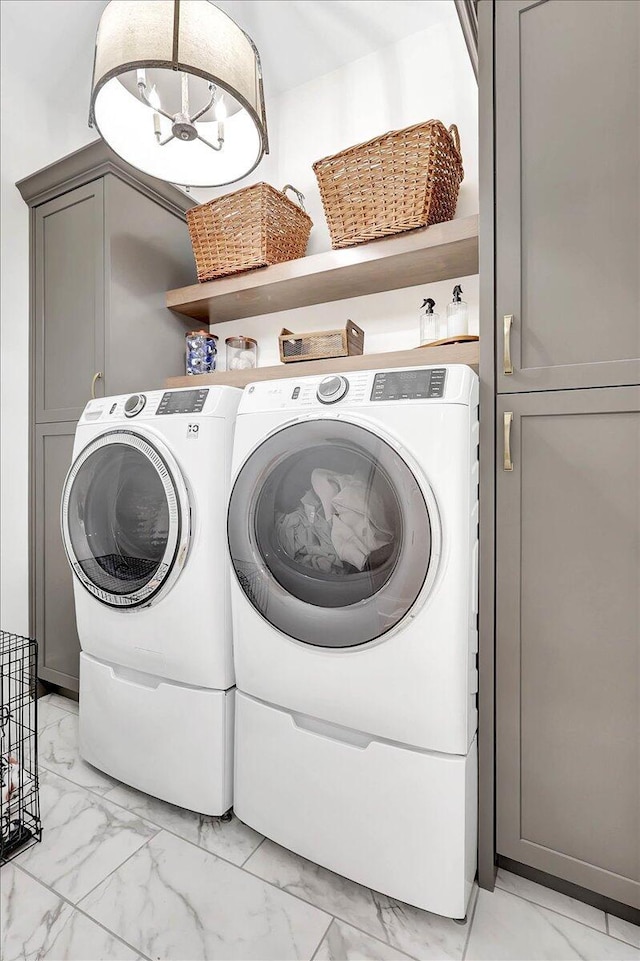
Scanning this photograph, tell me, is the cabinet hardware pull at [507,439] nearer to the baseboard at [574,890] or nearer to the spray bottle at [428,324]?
A: the spray bottle at [428,324]

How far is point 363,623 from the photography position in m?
1.17

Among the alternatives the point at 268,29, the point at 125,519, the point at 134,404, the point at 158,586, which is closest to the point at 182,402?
the point at 134,404

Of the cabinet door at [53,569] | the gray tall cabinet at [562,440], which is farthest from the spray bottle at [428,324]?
the cabinet door at [53,569]

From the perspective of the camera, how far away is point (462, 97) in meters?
1.96

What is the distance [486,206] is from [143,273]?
1459mm

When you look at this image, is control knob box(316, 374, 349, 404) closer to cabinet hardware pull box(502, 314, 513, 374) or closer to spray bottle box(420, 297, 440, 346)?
cabinet hardware pull box(502, 314, 513, 374)

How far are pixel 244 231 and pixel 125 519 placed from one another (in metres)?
1.20

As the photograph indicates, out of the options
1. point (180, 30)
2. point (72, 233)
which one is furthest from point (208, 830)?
point (72, 233)

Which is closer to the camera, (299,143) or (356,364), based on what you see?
(356,364)

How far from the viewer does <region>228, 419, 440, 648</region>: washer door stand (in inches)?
44.4

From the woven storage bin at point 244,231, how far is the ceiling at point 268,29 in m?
0.77

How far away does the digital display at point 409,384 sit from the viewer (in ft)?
3.78

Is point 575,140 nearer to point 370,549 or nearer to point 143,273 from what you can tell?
point 370,549

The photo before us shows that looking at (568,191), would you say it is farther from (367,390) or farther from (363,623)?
(363,623)
